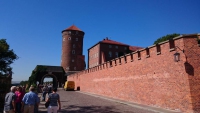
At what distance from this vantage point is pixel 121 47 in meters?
53.7

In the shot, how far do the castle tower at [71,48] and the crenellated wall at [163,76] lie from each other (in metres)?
39.5

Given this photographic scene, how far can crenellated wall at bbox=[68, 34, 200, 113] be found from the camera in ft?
29.0

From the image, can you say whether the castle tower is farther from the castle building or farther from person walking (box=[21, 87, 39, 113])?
person walking (box=[21, 87, 39, 113])

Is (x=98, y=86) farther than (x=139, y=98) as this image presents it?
Yes

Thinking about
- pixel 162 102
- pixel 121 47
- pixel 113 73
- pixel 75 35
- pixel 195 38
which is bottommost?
pixel 162 102

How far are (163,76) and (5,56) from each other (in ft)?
43.8

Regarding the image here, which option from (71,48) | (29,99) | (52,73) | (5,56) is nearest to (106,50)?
(71,48)

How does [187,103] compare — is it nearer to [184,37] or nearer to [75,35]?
[184,37]

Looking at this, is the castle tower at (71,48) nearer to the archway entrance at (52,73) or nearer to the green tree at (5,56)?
the archway entrance at (52,73)

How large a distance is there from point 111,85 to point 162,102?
→ 8.13 meters

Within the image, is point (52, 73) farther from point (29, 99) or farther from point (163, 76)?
point (29, 99)

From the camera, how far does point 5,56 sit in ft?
49.1

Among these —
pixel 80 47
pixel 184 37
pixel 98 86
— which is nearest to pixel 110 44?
pixel 80 47

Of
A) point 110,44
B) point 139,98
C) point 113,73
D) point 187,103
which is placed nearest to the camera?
point 187,103
